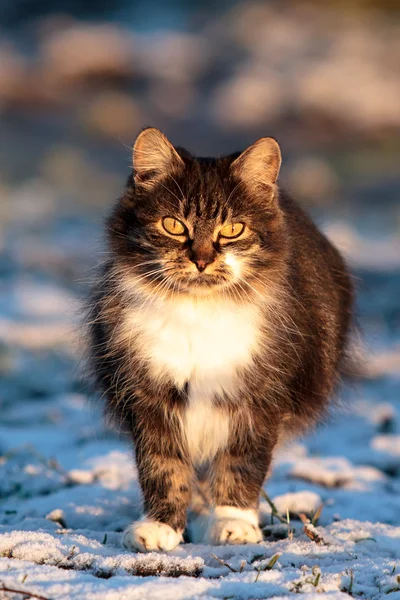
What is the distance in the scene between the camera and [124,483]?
4.31 m

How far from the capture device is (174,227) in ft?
11.2

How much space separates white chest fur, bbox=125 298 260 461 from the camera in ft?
11.0

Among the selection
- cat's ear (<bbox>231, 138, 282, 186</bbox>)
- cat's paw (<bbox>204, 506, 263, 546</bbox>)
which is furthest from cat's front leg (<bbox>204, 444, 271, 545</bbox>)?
cat's ear (<bbox>231, 138, 282, 186</bbox>)

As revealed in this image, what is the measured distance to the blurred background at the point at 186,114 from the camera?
9977 mm

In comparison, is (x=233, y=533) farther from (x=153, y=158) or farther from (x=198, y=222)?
(x=153, y=158)

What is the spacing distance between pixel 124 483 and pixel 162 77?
13506 mm

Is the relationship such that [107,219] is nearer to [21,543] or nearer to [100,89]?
[21,543]

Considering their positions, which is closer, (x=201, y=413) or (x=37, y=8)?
(x=201, y=413)

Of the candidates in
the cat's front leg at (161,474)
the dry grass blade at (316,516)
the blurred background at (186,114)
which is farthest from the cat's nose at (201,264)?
the blurred background at (186,114)

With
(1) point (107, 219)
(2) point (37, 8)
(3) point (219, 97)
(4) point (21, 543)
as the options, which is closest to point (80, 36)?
(2) point (37, 8)

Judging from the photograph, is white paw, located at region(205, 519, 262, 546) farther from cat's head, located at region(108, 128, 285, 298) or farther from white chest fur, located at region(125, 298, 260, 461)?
cat's head, located at region(108, 128, 285, 298)

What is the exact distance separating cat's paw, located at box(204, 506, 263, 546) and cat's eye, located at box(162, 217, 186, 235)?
4.02ft

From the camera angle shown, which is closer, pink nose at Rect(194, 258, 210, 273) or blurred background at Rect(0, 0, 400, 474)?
pink nose at Rect(194, 258, 210, 273)

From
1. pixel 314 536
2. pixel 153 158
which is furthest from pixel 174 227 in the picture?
pixel 314 536
